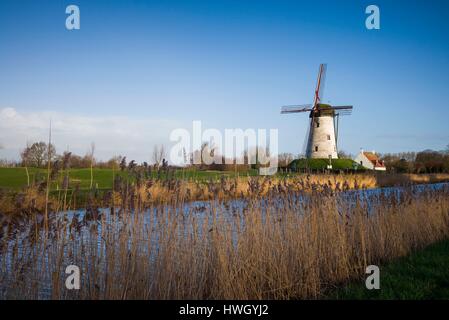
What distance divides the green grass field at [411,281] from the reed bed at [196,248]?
0.37 meters

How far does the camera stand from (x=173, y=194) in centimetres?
465

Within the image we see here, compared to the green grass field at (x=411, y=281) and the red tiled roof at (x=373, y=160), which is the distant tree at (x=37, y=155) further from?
the red tiled roof at (x=373, y=160)

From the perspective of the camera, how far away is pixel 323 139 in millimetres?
34094

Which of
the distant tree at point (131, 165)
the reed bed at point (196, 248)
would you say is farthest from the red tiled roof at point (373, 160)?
the distant tree at point (131, 165)

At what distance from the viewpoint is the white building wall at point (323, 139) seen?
111ft

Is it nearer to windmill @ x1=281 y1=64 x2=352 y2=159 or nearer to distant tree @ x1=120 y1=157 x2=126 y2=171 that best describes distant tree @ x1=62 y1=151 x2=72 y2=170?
distant tree @ x1=120 y1=157 x2=126 y2=171

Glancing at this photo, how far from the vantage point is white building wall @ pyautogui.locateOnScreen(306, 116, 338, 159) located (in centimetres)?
3394

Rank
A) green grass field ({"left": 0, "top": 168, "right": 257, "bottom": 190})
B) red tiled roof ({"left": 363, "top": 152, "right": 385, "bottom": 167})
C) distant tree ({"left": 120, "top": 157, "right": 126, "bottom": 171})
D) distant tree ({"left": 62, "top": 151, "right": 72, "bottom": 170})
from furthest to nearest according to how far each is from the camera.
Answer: red tiled roof ({"left": 363, "top": 152, "right": 385, "bottom": 167}), distant tree ({"left": 120, "top": 157, "right": 126, "bottom": 171}), green grass field ({"left": 0, "top": 168, "right": 257, "bottom": 190}), distant tree ({"left": 62, "top": 151, "right": 72, "bottom": 170})

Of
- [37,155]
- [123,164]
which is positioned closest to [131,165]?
[123,164]

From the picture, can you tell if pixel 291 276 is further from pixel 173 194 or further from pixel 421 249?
pixel 421 249

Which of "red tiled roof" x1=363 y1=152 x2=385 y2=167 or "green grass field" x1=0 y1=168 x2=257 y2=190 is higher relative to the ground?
"red tiled roof" x1=363 y1=152 x2=385 y2=167

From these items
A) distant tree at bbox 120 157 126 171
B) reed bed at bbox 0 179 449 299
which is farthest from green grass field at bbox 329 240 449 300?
distant tree at bbox 120 157 126 171

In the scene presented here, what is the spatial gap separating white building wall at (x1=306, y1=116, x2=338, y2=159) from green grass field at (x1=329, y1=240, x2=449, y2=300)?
28483 millimetres

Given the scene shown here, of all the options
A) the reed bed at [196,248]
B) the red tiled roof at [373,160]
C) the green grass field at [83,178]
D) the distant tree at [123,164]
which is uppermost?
the red tiled roof at [373,160]
